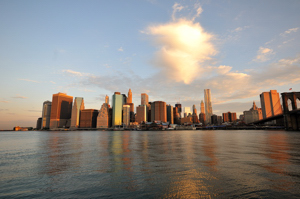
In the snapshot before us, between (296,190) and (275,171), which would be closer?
(296,190)

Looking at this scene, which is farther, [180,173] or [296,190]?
[180,173]

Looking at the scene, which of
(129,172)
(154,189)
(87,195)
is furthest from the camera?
(129,172)

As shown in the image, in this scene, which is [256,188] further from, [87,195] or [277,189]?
[87,195]

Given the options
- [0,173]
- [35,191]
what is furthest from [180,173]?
[0,173]

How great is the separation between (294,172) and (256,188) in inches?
305

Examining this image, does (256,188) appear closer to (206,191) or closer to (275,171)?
(206,191)

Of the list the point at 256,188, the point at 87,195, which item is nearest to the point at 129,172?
the point at 87,195

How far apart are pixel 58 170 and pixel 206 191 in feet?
54.1

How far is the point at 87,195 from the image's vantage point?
12.3 metres

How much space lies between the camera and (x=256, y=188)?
42.4 ft

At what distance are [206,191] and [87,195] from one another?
856 centimetres

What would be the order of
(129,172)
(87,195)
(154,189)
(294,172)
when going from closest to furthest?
(87,195) < (154,189) < (294,172) < (129,172)

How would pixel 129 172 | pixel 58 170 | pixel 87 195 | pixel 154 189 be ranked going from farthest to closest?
pixel 58 170 < pixel 129 172 < pixel 154 189 < pixel 87 195

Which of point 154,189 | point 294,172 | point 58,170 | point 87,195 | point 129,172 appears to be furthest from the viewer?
point 58,170
